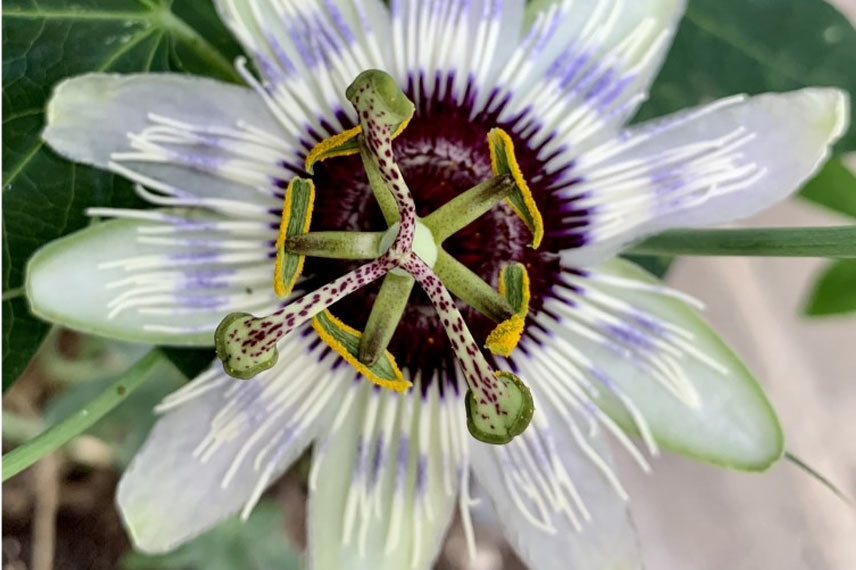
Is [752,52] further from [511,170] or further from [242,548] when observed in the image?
[242,548]

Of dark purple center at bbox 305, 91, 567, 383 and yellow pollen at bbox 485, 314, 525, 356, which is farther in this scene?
dark purple center at bbox 305, 91, 567, 383

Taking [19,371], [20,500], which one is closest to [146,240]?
[19,371]

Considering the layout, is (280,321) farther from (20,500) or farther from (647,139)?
(20,500)

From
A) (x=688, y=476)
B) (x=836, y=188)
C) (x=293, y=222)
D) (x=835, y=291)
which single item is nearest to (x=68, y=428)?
(x=293, y=222)

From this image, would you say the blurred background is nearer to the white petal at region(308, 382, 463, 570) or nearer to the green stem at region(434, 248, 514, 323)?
the white petal at region(308, 382, 463, 570)

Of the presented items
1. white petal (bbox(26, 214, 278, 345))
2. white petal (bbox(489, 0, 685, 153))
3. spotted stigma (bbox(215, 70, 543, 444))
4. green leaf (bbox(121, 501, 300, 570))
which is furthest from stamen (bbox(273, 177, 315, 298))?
green leaf (bbox(121, 501, 300, 570))
